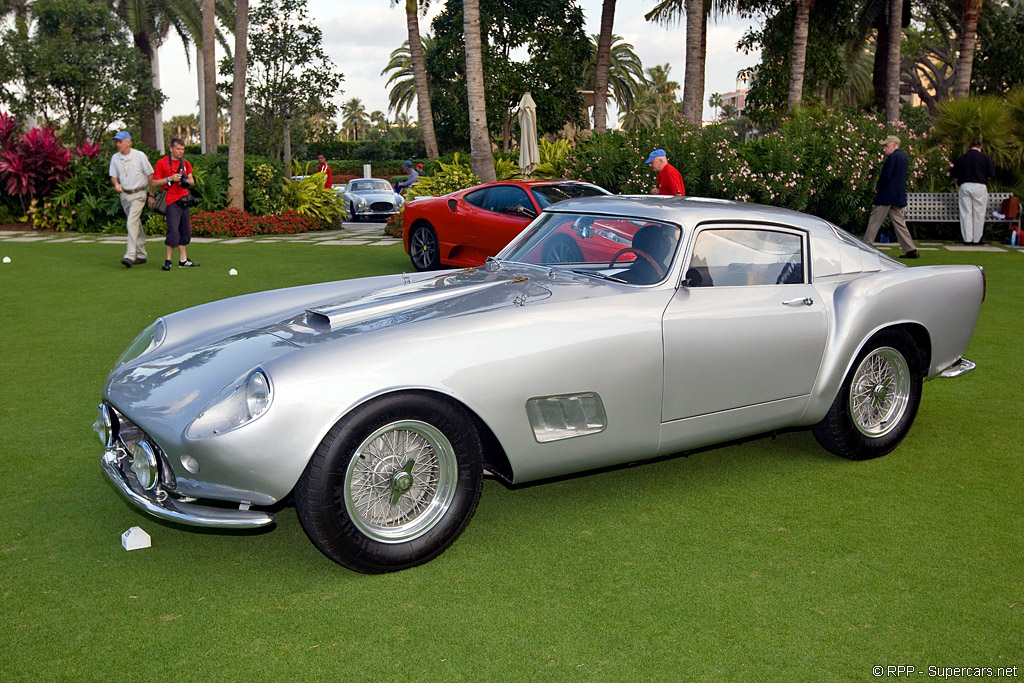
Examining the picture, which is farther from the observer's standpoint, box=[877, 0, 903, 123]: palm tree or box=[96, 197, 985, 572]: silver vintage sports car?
box=[877, 0, 903, 123]: palm tree

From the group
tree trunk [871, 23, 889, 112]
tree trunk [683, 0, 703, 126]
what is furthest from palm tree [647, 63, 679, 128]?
tree trunk [683, 0, 703, 126]

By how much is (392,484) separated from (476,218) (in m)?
7.92

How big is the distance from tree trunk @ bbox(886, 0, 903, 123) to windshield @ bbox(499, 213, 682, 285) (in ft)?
70.2

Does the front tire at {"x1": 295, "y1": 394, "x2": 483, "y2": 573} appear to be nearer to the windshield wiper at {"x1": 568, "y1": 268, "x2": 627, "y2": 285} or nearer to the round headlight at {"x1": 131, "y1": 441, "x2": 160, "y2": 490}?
the round headlight at {"x1": 131, "y1": 441, "x2": 160, "y2": 490}

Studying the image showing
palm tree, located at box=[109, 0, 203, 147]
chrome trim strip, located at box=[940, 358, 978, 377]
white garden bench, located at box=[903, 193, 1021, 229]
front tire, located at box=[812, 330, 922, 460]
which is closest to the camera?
front tire, located at box=[812, 330, 922, 460]

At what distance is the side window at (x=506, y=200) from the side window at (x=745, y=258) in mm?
6038

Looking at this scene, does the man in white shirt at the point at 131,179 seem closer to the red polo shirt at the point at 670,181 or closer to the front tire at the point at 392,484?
the red polo shirt at the point at 670,181

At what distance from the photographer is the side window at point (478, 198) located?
37.0 feet

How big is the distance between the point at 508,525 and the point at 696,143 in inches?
494

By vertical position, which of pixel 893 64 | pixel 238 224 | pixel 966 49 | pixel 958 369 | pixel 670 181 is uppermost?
pixel 966 49

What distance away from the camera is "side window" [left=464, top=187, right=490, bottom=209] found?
1127 cm

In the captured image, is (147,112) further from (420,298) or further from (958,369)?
(958,369)

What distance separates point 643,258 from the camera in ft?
14.3

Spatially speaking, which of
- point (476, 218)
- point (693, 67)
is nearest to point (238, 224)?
point (476, 218)
